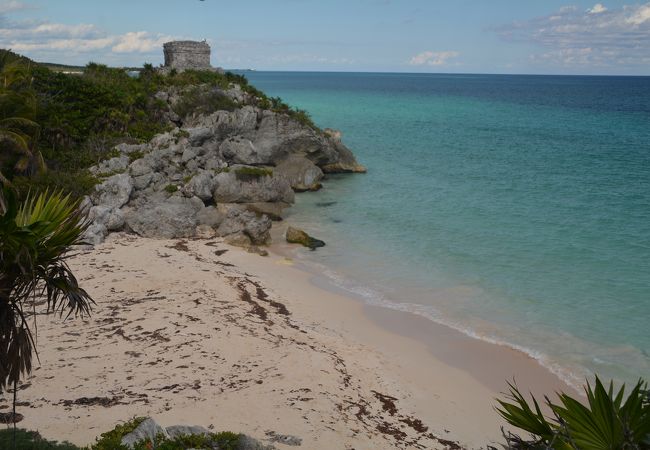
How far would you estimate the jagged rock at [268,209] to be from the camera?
24.3 m

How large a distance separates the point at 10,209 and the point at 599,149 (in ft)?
151

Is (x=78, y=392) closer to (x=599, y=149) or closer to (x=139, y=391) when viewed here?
(x=139, y=391)

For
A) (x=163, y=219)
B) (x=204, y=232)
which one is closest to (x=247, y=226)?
(x=204, y=232)

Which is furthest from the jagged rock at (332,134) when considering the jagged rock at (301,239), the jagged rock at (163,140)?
the jagged rock at (301,239)

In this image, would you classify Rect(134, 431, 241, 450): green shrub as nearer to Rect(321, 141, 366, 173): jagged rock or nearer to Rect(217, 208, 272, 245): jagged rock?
Rect(217, 208, 272, 245): jagged rock

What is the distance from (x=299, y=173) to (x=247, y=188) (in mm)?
6621

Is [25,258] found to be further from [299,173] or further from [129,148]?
[299,173]

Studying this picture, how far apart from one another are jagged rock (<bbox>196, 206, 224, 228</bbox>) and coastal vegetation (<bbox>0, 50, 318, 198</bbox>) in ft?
14.9

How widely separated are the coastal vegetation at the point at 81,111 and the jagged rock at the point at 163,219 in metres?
2.59

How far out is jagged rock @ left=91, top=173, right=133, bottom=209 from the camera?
22188 millimetres

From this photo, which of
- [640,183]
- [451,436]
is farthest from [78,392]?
[640,183]

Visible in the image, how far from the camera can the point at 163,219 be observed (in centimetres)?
2106

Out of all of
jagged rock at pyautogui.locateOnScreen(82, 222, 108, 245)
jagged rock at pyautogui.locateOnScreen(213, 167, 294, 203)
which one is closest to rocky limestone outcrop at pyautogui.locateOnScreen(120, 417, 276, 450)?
jagged rock at pyautogui.locateOnScreen(82, 222, 108, 245)

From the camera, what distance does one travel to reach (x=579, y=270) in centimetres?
1872
